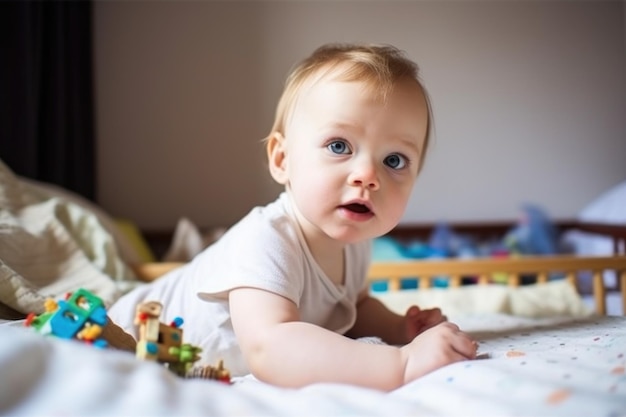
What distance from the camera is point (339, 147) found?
70 centimetres

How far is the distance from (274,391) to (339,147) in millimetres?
332

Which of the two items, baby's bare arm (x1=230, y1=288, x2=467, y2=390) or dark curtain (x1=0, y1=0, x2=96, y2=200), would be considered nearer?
baby's bare arm (x1=230, y1=288, x2=467, y2=390)

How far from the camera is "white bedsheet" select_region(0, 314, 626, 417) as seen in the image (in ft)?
1.27

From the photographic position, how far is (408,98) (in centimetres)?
72

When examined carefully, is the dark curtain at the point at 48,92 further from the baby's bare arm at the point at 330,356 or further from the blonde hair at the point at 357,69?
the baby's bare arm at the point at 330,356

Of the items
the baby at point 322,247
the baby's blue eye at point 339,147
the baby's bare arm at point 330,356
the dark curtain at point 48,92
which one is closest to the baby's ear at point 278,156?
the baby at point 322,247

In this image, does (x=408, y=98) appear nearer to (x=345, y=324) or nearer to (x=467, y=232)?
(x=345, y=324)

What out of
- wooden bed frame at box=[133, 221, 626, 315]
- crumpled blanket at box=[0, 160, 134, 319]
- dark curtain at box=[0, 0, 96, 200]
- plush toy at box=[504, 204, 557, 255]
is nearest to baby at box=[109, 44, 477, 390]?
crumpled blanket at box=[0, 160, 134, 319]

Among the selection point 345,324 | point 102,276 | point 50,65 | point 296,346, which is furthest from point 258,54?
point 296,346

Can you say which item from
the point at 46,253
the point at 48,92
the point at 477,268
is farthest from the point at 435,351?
the point at 48,92

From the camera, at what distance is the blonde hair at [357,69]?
2.33 feet

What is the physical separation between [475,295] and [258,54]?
1.56m

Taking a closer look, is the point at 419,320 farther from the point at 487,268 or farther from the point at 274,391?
the point at 487,268

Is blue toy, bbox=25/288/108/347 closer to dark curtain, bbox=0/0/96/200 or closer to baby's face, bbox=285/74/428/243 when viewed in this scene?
baby's face, bbox=285/74/428/243
